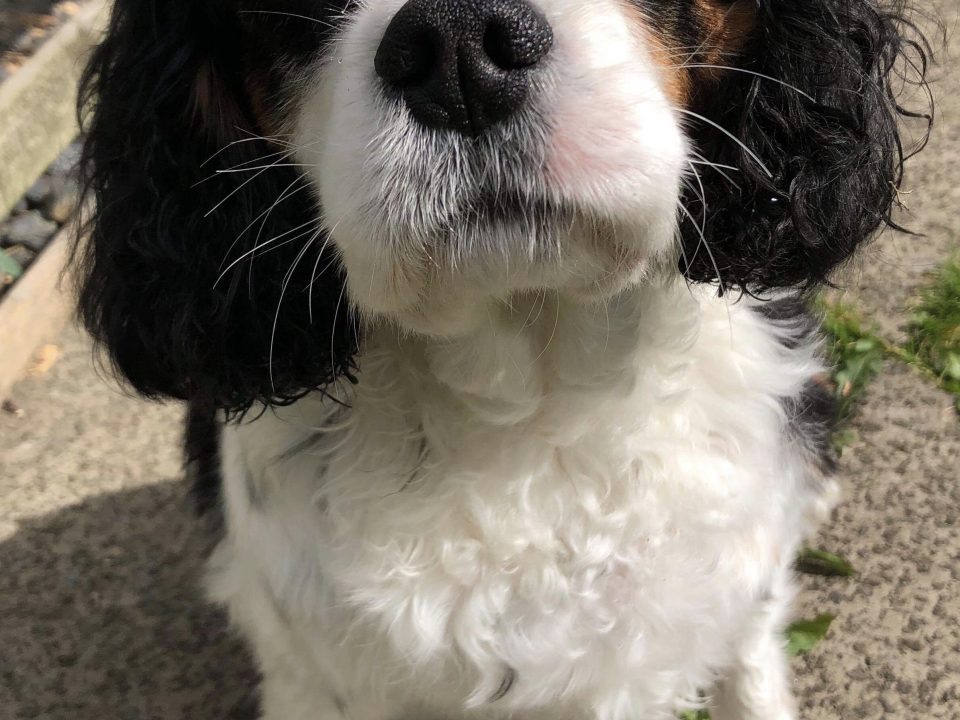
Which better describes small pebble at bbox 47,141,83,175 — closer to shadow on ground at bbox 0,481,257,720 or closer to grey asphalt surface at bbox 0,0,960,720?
grey asphalt surface at bbox 0,0,960,720

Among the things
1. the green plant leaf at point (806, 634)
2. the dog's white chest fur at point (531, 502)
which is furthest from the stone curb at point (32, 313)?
the green plant leaf at point (806, 634)

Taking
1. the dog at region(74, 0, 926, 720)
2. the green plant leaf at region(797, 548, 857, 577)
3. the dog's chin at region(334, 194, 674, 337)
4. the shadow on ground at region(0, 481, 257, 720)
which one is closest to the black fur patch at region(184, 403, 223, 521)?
the shadow on ground at region(0, 481, 257, 720)

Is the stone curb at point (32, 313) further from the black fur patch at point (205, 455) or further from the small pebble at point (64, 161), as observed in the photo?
the black fur patch at point (205, 455)

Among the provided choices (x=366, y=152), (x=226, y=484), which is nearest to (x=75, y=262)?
(x=226, y=484)

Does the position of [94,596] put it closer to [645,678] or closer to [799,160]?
[645,678]

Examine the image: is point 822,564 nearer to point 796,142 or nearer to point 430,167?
point 796,142

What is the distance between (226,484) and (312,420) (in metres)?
0.40

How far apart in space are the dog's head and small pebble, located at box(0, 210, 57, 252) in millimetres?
2122

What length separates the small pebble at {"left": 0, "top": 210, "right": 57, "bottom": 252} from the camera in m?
3.89

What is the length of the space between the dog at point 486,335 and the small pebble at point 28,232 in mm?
1951

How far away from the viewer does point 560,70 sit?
1323 mm

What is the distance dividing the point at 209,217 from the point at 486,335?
0.57 meters

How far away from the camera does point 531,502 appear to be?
73.7 inches

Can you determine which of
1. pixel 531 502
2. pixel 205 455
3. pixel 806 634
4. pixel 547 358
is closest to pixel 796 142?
pixel 547 358
